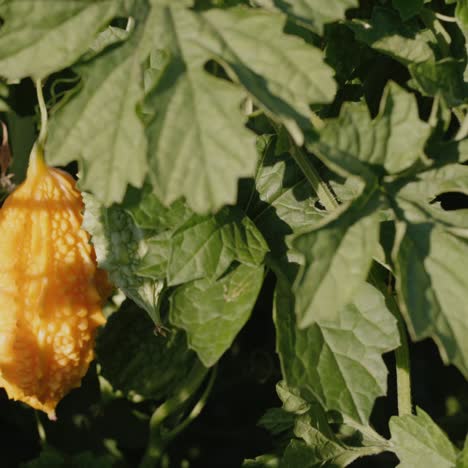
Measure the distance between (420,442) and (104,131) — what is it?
0.78 meters

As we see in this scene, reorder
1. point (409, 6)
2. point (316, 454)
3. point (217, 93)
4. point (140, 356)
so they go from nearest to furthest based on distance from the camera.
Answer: point (217, 93)
point (409, 6)
point (316, 454)
point (140, 356)

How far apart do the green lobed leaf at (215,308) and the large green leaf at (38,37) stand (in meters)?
0.43

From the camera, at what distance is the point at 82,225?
5.30 ft

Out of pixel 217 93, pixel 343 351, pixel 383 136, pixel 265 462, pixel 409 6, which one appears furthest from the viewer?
pixel 265 462

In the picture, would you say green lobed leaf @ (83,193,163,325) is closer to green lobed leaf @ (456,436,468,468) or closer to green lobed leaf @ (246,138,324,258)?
green lobed leaf @ (246,138,324,258)

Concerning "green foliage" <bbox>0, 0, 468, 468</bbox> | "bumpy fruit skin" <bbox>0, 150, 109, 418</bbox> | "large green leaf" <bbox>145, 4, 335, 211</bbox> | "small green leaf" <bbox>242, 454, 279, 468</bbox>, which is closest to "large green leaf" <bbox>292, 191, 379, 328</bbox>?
"green foliage" <bbox>0, 0, 468, 468</bbox>

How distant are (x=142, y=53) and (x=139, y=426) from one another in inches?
54.2

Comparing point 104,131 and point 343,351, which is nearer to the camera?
point 104,131

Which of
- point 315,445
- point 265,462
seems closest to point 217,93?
point 315,445

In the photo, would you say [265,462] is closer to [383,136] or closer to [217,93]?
[383,136]

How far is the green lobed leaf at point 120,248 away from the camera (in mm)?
1580

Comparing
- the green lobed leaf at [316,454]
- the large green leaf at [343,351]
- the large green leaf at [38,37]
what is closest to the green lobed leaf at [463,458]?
the large green leaf at [343,351]

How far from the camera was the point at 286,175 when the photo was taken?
1.57 meters

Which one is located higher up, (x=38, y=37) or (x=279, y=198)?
(x=38, y=37)
